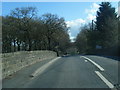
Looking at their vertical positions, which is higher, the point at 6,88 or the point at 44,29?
the point at 44,29

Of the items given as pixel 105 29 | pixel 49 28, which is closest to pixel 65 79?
pixel 105 29

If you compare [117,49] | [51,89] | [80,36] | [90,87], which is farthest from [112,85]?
[80,36]

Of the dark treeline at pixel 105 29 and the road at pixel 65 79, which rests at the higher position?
the dark treeline at pixel 105 29

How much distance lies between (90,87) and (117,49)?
123ft

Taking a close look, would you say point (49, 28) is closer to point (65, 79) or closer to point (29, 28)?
point (29, 28)

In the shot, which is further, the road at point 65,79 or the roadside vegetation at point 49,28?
the roadside vegetation at point 49,28

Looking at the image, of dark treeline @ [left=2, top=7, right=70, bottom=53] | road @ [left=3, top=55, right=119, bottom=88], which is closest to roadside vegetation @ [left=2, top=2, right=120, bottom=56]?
dark treeline @ [left=2, top=7, right=70, bottom=53]

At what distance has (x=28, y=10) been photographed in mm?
77625

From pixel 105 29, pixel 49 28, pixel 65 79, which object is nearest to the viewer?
pixel 65 79

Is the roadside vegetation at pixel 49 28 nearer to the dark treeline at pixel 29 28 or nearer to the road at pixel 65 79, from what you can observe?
the dark treeline at pixel 29 28

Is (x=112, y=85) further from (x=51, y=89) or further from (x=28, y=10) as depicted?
(x=28, y=10)

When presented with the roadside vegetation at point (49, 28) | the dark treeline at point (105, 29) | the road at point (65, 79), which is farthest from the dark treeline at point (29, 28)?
the road at point (65, 79)

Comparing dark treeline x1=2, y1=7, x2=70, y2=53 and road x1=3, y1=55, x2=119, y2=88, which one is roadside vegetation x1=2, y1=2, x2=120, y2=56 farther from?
road x1=3, y1=55, x2=119, y2=88

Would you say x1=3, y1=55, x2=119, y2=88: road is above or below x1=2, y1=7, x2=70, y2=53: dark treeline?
below
